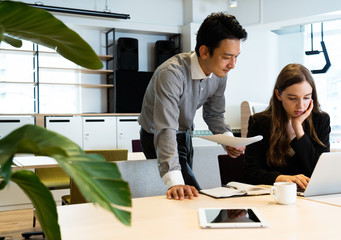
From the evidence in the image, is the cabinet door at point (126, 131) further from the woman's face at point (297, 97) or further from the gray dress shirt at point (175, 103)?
the woman's face at point (297, 97)

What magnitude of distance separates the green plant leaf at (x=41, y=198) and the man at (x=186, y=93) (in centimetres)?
109

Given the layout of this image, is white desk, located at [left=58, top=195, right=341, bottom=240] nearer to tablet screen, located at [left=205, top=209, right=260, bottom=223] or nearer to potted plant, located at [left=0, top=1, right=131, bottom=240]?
tablet screen, located at [left=205, top=209, right=260, bottom=223]

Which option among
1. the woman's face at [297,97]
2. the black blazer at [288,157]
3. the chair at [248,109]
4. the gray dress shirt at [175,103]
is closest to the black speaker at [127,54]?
the chair at [248,109]

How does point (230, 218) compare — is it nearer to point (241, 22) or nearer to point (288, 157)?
point (288, 157)

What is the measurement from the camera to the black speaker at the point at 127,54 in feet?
24.7

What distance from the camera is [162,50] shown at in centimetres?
790

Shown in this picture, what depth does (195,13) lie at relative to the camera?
25.6 feet

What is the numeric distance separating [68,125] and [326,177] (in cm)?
569

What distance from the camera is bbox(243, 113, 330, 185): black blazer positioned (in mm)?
2055

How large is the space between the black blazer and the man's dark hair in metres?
0.48

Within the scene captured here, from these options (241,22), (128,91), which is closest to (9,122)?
(128,91)

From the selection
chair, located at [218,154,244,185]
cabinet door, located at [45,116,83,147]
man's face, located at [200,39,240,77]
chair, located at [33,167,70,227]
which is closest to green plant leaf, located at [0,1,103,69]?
man's face, located at [200,39,240,77]

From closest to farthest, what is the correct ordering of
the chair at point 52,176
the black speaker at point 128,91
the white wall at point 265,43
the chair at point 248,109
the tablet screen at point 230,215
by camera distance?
the tablet screen at point 230,215
the chair at point 52,176
the chair at point 248,109
the white wall at point 265,43
the black speaker at point 128,91

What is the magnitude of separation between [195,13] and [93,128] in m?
2.94
